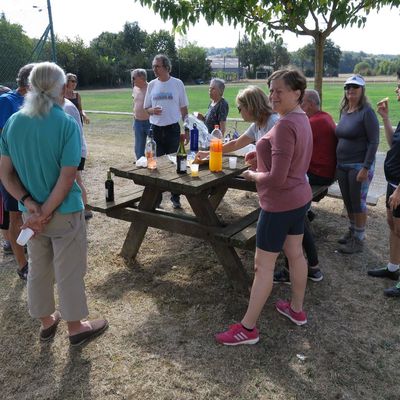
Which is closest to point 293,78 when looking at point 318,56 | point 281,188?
point 281,188

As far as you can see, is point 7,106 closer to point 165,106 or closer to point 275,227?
point 165,106

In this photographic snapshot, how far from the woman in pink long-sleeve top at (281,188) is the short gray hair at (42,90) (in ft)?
4.17

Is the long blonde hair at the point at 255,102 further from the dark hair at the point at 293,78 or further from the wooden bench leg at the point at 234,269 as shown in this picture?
the wooden bench leg at the point at 234,269

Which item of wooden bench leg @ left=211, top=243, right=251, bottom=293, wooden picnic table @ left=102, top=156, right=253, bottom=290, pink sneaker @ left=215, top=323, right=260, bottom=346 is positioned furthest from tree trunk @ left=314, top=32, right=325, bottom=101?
pink sneaker @ left=215, top=323, right=260, bottom=346

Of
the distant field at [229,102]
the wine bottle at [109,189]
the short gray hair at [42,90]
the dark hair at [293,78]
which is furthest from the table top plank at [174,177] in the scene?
the distant field at [229,102]

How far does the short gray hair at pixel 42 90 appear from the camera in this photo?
2.36 m

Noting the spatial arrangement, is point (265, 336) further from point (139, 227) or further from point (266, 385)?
point (139, 227)

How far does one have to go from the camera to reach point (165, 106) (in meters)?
5.45

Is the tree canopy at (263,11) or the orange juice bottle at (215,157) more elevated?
the tree canopy at (263,11)

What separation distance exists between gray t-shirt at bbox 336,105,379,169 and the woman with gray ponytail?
274 cm

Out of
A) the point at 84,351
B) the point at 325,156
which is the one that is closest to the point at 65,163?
the point at 84,351

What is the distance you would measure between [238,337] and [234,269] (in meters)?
0.74

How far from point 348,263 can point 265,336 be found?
1560 millimetres

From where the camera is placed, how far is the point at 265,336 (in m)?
2.92
